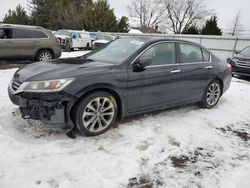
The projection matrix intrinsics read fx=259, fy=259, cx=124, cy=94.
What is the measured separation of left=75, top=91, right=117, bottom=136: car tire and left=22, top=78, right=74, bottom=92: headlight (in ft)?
1.12

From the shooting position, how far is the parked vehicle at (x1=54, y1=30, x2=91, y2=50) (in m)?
18.3

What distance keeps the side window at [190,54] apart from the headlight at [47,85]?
7.80 ft

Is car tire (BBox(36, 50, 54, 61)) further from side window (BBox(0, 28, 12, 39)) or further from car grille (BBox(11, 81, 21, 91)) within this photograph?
car grille (BBox(11, 81, 21, 91))

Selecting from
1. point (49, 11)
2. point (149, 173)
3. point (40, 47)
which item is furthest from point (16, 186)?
point (49, 11)

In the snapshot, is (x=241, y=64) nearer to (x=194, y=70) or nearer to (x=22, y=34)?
(x=194, y=70)

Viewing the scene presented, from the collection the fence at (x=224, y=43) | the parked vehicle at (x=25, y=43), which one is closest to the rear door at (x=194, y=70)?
the parked vehicle at (x=25, y=43)

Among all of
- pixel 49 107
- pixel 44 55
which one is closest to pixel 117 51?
pixel 49 107

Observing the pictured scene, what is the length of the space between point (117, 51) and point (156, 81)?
88 centimetres

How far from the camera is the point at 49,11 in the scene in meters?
45.3

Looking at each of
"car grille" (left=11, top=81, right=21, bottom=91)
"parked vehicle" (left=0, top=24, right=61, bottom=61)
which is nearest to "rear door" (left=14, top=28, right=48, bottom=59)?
"parked vehicle" (left=0, top=24, right=61, bottom=61)

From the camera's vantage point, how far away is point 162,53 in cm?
463

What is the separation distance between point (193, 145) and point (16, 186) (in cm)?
243

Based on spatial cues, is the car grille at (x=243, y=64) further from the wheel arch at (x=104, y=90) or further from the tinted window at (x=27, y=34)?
the wheel arch at (x=104, y=90)

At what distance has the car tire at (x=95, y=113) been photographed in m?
3.62
